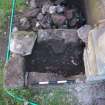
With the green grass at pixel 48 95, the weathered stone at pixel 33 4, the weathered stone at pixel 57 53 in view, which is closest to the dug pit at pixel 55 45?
the weathered stone at pixel 57 53

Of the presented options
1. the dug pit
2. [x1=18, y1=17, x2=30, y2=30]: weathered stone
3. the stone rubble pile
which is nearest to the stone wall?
the dug pit

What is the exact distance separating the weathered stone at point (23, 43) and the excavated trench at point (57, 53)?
0.08 meters

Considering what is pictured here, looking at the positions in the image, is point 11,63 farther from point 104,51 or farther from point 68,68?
point 104,51

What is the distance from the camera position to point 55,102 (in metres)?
2.95

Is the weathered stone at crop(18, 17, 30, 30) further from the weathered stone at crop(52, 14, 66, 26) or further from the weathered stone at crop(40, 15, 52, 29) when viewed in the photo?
the weathered stone at crop(52, 14, 66, 26)

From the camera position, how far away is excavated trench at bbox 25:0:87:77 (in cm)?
316

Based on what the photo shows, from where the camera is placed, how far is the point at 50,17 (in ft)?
11.3

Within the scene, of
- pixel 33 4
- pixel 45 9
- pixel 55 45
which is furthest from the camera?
pixel 33 4

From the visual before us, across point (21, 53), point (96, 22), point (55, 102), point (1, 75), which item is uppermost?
point (96, 22)

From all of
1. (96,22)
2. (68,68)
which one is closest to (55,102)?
(68,68)

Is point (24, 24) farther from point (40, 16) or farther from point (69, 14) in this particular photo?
point (69, 14)

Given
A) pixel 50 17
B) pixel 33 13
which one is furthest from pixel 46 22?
pixel 33 13

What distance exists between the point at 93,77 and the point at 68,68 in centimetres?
48

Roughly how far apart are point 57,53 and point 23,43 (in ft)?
1.22
